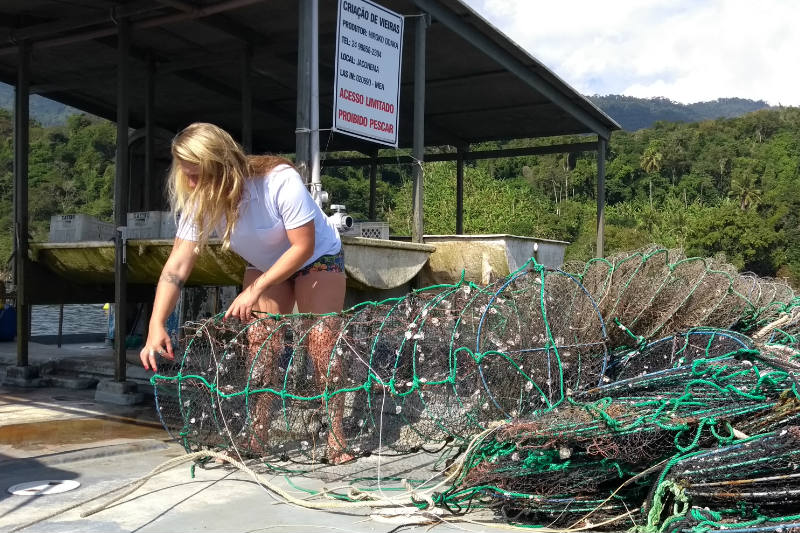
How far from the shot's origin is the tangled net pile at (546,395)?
3.06 m

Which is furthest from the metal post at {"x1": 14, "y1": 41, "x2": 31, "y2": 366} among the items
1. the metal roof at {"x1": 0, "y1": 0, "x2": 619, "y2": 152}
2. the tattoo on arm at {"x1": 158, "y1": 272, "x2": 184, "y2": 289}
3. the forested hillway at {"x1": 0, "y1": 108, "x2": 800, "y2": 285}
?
the forested hillway at {"x1": 0, "y1": 108, "x2": 800, "y2": 285}

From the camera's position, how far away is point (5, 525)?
3.34m

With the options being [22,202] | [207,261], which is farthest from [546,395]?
[22,202]

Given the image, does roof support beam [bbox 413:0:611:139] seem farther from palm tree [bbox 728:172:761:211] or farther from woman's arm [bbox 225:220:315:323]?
palm tree [bbox 728:172:761:211]

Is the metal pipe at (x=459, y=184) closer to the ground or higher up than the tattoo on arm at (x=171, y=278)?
higher up

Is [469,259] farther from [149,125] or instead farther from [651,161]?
[651,161]

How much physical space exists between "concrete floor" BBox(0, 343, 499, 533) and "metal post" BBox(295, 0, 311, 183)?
2690mm

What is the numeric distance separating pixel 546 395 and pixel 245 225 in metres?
1.72

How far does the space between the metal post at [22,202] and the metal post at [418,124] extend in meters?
4.25

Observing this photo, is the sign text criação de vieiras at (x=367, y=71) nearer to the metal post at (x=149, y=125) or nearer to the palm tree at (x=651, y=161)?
the metal post at (x=149, y=125)

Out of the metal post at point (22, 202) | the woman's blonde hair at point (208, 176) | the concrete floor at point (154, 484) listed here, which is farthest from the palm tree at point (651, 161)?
the woman's blonde hair at point (208, 176)

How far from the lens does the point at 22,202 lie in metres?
8.64

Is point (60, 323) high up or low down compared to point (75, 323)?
up

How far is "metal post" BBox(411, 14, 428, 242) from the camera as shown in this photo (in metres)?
9.08
